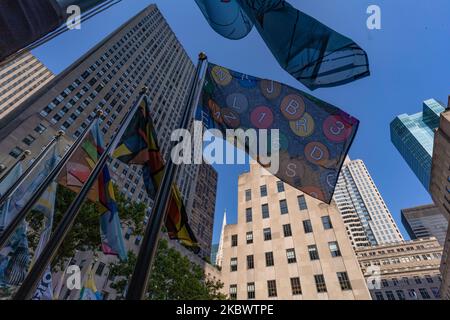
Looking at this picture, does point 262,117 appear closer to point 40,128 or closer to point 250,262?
point 250,262

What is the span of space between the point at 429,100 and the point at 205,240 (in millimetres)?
170265

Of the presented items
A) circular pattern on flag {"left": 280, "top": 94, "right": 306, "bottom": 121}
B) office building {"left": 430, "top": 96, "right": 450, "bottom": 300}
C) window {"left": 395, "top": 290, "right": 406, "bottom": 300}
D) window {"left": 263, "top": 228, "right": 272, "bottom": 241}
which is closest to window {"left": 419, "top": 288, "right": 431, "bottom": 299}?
window {"left": 395, "top": 290, "right": 406, "bottom": 300}

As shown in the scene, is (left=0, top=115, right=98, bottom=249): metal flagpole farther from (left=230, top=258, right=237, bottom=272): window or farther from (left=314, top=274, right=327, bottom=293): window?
(left=230, top=258, right=237, bottom=272): window

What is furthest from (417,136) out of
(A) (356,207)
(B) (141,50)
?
(B) (141,50)

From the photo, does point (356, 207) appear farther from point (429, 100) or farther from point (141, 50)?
point (141, 50)

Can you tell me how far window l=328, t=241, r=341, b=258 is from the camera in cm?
2844

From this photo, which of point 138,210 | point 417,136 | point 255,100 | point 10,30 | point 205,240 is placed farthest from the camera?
point 417,136

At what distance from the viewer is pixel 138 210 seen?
2042 centimetres

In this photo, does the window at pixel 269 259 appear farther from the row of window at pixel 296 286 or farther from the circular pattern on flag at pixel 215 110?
the circular pattern on flag at pixel 215 110

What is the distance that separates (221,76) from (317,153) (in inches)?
149

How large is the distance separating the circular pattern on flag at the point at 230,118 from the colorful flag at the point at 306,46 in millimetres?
2079

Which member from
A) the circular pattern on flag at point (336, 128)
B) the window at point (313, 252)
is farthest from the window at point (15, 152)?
the circular pattern on flag at point (336, 128)
